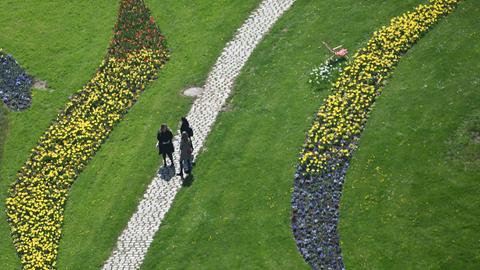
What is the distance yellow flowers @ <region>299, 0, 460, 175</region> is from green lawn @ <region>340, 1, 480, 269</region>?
28.1 inches

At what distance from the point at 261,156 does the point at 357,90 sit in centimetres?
681

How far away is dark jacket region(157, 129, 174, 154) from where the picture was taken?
126 feet

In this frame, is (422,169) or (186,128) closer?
(422,169)

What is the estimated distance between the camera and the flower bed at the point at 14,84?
47281 mm

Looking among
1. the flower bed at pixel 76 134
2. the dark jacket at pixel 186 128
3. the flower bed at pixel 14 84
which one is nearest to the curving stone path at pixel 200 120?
the dark jacket at pixel 186 128

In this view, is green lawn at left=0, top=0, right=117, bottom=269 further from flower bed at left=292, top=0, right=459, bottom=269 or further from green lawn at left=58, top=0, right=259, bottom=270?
flower bed at left=292, top=0, right=459, bottom=269

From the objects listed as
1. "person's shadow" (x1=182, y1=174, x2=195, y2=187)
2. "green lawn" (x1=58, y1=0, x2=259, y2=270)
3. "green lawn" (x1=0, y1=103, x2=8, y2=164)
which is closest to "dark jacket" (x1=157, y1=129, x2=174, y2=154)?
"person's shadow" (x1=182, y1=174, x2=195, y2=187)

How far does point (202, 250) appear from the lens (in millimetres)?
35219

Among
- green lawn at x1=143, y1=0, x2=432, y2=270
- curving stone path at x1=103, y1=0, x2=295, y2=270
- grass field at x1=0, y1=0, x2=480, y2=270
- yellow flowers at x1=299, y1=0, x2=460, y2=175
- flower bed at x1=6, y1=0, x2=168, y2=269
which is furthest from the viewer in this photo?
flower bed at x1=6, y1=0, x2=168, y2=269

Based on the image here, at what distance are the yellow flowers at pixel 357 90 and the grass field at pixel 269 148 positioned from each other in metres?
0.71

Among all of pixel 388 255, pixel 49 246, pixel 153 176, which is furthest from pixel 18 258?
pixel 388 255

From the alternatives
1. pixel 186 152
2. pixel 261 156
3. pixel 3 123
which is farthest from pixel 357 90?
pixel 3 123

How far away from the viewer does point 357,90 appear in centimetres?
3962

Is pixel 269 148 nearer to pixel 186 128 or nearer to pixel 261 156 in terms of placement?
pixel 261 156
